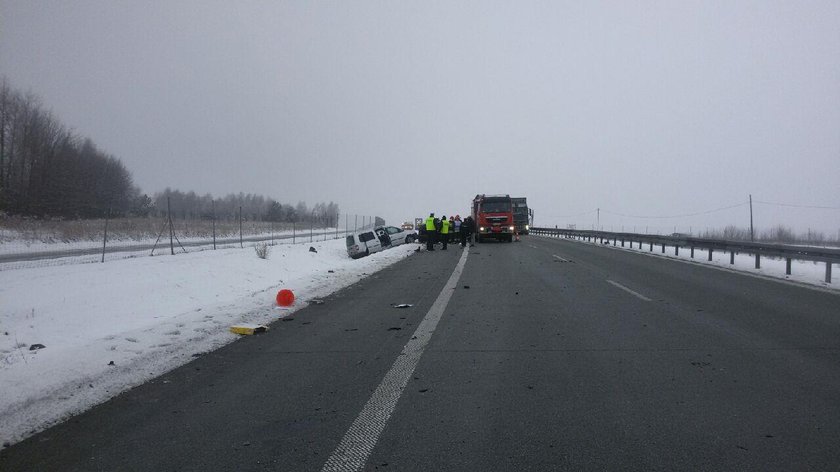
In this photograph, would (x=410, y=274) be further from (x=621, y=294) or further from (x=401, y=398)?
(x=401, y=398)

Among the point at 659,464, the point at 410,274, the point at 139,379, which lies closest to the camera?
the point at 659,464

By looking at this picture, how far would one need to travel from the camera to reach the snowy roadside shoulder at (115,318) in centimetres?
467

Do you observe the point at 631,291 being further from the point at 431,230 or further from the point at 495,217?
the point at 495,217

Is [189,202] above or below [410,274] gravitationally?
above

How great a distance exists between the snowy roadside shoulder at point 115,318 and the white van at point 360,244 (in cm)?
653

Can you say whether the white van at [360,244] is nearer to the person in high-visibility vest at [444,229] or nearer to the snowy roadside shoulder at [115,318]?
the person in high-visibility vest at [444,229]

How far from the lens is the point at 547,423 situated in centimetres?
382

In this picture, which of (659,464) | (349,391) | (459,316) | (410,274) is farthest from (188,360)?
(410,274)

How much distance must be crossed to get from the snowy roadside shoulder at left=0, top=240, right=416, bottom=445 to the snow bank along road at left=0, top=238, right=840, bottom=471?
0.46 metres

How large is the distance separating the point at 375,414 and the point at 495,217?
100.0ft

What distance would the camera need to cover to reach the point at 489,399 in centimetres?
436

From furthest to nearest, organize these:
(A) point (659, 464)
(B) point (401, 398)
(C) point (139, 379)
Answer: (C) point (139, 379), (B) point (401, 398), (A) point (659, 464)

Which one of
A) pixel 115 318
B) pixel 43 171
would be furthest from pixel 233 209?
pixel 115 318

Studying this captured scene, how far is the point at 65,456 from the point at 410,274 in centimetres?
1193
